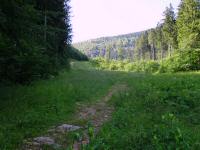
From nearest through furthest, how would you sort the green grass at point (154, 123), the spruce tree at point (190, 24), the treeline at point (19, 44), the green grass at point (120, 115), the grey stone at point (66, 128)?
the green grass at point (154, 123) → the green grass at point (120, 115) → the grey stone at point (66, 128) → the treeline at point (19, 44) → the spruce tree at point (190, 24)

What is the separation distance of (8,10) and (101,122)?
5.13 meters

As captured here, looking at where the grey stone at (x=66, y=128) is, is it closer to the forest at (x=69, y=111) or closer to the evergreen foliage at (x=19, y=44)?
the forest at (x=69, y=111)

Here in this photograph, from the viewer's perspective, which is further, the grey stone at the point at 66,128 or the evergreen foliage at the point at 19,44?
the evergreen foliage at the point at 19,44

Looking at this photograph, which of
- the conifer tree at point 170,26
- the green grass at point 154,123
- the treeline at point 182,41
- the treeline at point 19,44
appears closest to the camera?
the green grass at point 154,123

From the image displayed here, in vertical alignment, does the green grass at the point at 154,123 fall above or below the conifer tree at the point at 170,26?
below

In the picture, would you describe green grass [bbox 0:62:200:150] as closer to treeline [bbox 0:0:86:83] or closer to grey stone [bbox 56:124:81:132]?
grey stone [bbox 56:124:81:132]

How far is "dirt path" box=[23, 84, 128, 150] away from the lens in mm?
8348

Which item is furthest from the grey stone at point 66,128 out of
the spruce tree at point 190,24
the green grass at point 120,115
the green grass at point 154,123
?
the spruce tree at point 190,24

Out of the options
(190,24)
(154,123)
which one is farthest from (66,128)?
(190,24)

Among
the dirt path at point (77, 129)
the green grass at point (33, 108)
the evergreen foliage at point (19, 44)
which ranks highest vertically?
the evergreen foliage at point (19, 44)

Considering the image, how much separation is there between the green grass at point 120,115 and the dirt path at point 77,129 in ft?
1.07

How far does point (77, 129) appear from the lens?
392 inches

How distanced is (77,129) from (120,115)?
2.23 m

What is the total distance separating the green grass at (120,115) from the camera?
8320mm
